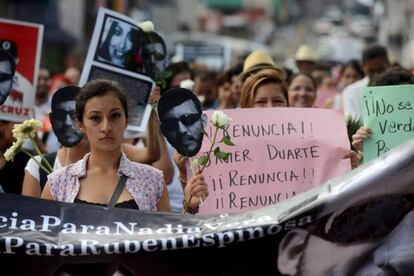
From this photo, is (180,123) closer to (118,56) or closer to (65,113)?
(65,113)

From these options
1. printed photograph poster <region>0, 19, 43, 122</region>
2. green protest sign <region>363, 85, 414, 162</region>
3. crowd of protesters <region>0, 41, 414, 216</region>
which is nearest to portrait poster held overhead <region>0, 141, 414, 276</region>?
crowd of protesters <region>0, 41, 414, 216</region>

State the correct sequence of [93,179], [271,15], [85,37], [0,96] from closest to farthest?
[93,179] < [0,96] < [85,37] < [271,15]

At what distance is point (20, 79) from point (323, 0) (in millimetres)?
117156

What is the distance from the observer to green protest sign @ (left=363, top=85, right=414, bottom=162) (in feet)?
20.8

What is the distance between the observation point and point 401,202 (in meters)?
4.98

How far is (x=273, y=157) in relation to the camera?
646 cm

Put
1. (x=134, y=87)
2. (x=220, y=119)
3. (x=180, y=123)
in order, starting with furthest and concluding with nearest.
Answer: (x=134, y=87), (x=180, y=123), (x=220, y=119)

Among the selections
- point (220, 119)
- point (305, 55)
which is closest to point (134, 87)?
point (220, 119)

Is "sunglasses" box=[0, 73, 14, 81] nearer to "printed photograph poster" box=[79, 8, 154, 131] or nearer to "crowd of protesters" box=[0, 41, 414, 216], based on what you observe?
"crowd of protesters" box=[0, 41, 414, 216]

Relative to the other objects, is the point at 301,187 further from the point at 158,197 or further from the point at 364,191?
the point at 364,191

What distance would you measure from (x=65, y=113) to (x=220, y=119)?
1015 mm

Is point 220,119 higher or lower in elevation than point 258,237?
higher

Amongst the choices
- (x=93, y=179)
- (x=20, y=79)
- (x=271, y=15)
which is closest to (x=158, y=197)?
(x=93, y=179)

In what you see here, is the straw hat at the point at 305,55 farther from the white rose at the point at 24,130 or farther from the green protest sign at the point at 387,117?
the white rose at the point at 24,130
